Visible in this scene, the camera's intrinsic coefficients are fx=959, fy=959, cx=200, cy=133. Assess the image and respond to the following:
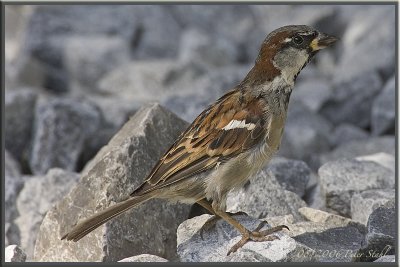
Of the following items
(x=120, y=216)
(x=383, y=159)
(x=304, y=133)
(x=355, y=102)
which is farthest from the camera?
(x=355, y=102)

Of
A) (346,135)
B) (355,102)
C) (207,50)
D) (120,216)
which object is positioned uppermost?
(207,50)

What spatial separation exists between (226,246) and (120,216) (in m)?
0.62

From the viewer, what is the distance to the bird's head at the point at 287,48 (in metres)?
4.95

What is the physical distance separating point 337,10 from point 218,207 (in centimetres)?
584

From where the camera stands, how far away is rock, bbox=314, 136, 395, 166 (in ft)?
22.5

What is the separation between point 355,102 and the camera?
26.1 feet

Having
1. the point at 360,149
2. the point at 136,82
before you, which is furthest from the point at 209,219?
the point at 136,82

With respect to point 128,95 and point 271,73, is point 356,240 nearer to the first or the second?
point 271,73

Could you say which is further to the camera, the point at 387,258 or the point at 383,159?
the point at 383,159

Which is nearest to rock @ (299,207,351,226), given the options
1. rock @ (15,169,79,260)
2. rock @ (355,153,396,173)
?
rock @ (355,153,396,173)

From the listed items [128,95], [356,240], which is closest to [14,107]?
[128,95]

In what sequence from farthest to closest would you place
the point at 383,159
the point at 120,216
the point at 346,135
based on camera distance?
the point at 346,135, the point at 383,159, the point at 120,216

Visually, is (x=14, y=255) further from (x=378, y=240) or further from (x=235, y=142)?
(x=378, y=240)

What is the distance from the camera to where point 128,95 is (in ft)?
28.0
